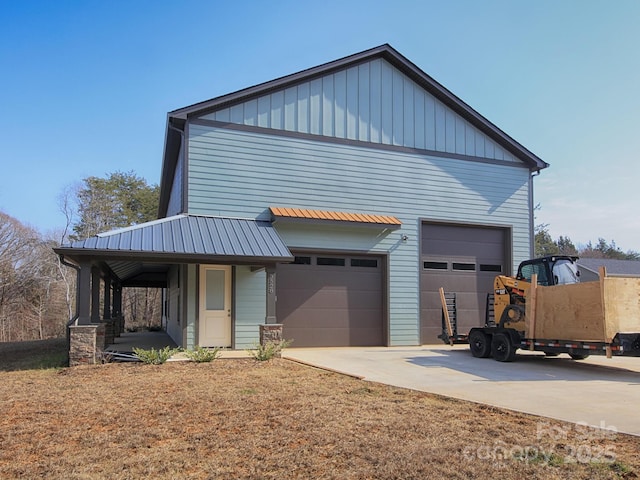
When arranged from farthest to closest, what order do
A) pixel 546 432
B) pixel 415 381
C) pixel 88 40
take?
1. pixel 88 40
2. pixel 415 381
3. pixel 546 432

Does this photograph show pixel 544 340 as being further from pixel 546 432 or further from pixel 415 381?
pixel 546 432

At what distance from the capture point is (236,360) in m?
11.0

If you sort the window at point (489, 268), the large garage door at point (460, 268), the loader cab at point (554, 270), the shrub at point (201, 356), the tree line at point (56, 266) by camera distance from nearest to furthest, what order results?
the shrub at point (201, 356) → the loader cab at point (554, 270) → the large garage door at point (460, 268) → the window at point (489, 268) → the tree line at point (56, 266)

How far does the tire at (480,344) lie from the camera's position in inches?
473

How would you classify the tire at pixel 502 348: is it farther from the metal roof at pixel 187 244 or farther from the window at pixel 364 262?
the metal roof at pixel 187 244

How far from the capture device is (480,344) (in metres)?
12.2

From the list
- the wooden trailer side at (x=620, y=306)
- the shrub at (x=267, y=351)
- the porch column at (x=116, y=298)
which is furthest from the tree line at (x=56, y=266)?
the wooden trailer side at (x=620, y=306)

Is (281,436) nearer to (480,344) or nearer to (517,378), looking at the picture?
(517,378)

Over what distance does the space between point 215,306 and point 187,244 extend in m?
2.41

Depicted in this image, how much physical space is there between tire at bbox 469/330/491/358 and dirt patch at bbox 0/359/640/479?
4.70 meters

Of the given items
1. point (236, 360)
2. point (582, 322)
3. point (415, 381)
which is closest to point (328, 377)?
point (415, 381)

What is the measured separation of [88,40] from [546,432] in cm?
1334

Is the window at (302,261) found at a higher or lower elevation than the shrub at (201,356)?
higher

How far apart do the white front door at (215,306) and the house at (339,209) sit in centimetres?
3
